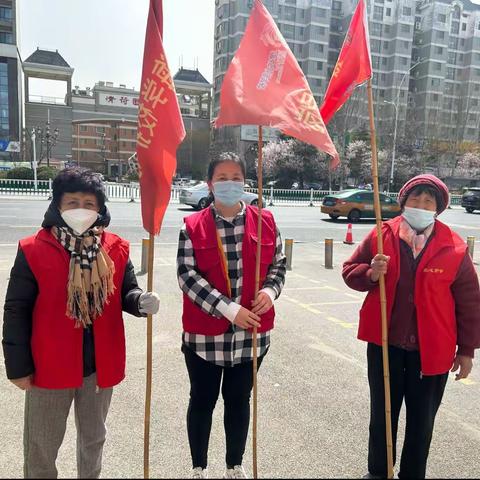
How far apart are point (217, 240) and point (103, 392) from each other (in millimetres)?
931

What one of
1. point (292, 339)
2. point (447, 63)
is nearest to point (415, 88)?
point (447, 63)

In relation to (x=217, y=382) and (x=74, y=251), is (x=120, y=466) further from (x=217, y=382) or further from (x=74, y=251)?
(x=74, y=251)

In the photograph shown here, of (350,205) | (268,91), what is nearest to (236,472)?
(268,91)

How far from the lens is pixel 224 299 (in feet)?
7.41

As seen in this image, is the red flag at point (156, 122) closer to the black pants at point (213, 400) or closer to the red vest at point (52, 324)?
the red vest at point (52, 324)

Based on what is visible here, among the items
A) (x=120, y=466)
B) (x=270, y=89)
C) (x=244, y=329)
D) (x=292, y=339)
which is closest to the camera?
(x=270, y=89)

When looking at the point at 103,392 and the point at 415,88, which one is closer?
the point at 103,392

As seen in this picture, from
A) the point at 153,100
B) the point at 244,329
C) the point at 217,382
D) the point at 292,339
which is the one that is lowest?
the point at 292,339

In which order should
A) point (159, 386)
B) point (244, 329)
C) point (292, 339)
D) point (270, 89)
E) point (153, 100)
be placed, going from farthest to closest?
point (292, 339) → point (159, 386) → point (244, 329) → point (270, 89) → point (153, 100)

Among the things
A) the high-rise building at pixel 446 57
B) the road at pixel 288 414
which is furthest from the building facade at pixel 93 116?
the road at pixel 288 414

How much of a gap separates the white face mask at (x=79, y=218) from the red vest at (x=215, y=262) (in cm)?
51

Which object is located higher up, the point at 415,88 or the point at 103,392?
the point at 415,88

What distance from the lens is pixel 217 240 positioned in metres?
2.34

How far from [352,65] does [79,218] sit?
166 centimetres
